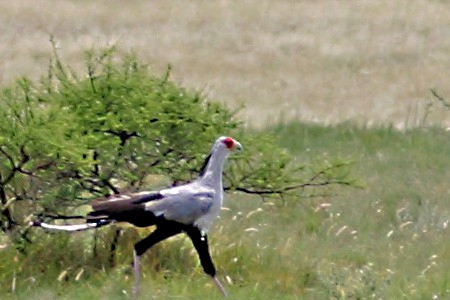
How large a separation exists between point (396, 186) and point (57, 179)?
526 cm

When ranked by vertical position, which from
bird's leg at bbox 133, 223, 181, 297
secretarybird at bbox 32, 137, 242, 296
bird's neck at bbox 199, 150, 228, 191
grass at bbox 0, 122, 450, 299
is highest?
bird's neck at bbox 199, 150, 228, 191

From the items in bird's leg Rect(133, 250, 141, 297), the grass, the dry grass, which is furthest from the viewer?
the dry grass

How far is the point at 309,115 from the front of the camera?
2206 centimetres

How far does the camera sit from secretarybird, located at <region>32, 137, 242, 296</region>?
10484 millimetres

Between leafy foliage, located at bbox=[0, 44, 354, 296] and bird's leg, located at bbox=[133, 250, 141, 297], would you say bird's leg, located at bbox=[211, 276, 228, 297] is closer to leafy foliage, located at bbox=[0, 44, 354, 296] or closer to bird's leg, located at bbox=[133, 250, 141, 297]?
bird's leg, located at bbox=[133, 250, 141, 297]

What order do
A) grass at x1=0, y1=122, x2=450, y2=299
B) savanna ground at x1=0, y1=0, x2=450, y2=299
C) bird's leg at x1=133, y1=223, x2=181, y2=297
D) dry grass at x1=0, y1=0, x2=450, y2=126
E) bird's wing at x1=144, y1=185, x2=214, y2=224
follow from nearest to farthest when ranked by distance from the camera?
bird's wing at x1=144, y1=185, x2=214, y2=224, bird's leg at x1=133, y1=223, x2=181, y2=297, grass at x1=0, y1=122, x2=450, y2=299, savanna ground at x1=0, y1=0, x2=450, y2=299, dry grass at x1=0, y1=0, x2=450, y2=126

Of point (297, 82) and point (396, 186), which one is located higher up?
point (396, 186)

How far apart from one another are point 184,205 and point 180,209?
4 centimetres

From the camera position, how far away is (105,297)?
10281 mm

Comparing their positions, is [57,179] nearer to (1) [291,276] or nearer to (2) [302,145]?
(1) [291,276]

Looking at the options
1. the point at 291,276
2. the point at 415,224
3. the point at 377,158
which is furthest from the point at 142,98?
the point at 377,158

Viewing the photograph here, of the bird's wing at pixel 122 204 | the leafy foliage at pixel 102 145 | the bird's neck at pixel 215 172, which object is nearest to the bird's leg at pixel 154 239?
the bird's wing at pixel 122 204

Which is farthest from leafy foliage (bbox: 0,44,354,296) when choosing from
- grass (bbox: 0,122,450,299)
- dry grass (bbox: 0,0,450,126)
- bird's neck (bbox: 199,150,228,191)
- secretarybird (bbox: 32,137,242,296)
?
dry grass (bbox: 0,0,450,126)

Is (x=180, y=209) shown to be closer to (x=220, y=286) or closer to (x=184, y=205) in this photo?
(x=184, y=205)
